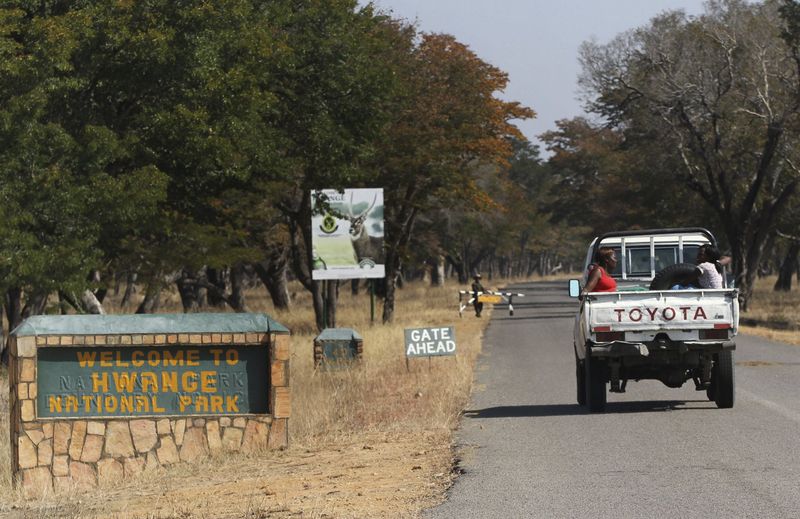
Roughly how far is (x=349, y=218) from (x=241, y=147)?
10.5 m

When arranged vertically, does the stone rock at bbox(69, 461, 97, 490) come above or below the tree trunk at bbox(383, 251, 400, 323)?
below

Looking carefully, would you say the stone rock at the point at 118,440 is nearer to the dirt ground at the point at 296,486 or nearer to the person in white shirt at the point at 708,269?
the dirt ground at the point at 296,486

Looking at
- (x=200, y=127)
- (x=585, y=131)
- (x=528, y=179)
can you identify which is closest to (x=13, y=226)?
(x=200, y=127)

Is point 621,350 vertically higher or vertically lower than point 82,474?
higher

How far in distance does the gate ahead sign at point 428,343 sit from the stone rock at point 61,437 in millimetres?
8213

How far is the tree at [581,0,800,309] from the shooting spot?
43688mm

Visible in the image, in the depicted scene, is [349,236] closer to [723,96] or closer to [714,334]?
[723,96]

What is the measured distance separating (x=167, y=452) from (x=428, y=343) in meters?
7.95

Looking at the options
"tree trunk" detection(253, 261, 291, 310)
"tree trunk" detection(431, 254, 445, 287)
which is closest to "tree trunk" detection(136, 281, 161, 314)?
"tree trunk" detection(253, 261, 291, 310)

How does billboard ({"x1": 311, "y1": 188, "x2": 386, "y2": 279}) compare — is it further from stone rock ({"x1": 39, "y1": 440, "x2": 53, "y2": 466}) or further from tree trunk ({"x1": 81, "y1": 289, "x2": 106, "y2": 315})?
stone rock ({"x1": 39, "y1": 440, "x2": 53, "y2": 466})

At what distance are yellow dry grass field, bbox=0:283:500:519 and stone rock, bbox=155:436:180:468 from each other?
31cm

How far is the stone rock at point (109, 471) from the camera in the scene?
1360 cm

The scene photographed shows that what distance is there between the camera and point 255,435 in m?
14.1

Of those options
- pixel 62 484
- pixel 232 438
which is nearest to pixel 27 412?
pixel 62 484
